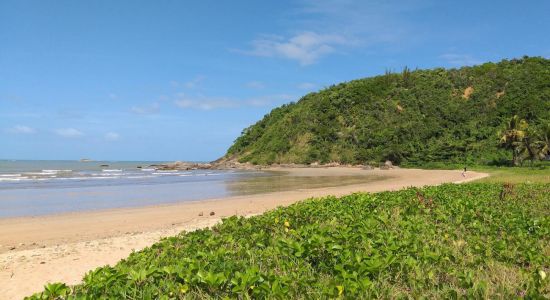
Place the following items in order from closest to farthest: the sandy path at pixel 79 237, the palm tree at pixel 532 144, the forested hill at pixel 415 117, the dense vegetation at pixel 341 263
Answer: the dense vegetation at pixel 341 263
the sandy path at pixel 79 237
the palm tree at pixel 532 144
the forested hill at pixel 415 117

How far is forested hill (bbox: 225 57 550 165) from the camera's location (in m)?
65.6

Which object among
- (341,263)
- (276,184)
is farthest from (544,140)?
(341,263)

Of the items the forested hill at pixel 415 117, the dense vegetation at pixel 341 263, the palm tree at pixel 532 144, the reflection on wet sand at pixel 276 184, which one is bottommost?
the reflection on wet sand at pixel 276 184

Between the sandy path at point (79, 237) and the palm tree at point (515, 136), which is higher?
the palm tree at point (515, 136)

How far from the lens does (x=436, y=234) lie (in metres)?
7.24

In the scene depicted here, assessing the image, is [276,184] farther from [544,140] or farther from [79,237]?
[544,140]

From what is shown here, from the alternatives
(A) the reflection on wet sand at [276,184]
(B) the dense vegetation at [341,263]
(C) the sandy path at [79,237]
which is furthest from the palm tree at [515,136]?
(B) the dense vegetation at [341,263]

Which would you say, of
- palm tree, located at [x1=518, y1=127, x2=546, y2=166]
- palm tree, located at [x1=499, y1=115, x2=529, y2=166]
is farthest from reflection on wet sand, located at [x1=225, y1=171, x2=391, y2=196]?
palm tree, located at [x1=518, y1=127, x2=546, y2=166]

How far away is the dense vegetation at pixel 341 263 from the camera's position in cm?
409

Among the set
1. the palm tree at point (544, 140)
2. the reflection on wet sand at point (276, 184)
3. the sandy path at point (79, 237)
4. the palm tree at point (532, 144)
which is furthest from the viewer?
the palm tree at point (532, 144)

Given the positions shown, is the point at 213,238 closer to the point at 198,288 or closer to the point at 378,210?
the point at 198,288

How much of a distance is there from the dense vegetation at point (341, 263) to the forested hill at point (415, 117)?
56.7m

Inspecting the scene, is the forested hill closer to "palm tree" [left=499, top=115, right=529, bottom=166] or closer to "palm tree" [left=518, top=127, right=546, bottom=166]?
"palm tree" [left=499, top=115, right=529, bottom=166]

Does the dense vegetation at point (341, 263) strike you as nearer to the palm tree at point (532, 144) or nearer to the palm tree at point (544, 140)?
the palm tree at point (532, 144)
